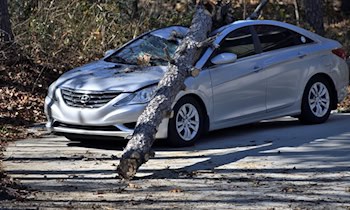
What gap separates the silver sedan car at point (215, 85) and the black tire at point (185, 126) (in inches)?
0.5

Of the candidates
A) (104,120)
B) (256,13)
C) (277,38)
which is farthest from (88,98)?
(256,13)

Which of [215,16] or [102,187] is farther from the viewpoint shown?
[215,16]

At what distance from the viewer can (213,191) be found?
8375mm

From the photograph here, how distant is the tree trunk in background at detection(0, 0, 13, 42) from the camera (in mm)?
15773

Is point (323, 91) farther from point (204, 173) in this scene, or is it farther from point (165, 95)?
point (204, 173)

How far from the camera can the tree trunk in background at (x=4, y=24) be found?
15.8 metres

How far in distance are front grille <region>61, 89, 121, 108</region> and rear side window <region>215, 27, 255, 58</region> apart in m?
1.88

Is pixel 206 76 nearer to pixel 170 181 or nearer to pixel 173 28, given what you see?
pixel 173 28

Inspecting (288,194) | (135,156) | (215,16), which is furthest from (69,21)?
(288,194)

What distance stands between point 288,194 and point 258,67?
400 centimetres

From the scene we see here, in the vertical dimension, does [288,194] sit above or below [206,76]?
below

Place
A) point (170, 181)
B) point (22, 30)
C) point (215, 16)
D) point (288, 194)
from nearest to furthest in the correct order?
point (288, 194) < point (170, 181) < point (215, 16) < point (22, 30)

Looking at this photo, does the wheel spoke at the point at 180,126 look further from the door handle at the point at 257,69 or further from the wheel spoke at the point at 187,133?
the door handle at the point at 257,69

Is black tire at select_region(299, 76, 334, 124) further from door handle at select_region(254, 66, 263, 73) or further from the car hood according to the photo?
the car hood
